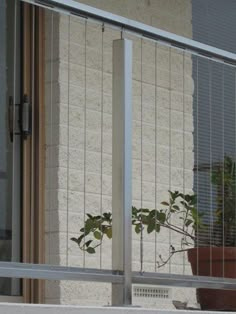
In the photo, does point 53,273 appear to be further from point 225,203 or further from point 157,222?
point 225,203

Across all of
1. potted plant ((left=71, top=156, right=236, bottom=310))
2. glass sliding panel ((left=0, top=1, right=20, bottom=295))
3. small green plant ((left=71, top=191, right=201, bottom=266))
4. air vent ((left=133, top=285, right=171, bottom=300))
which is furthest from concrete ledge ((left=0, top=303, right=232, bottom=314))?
glass sliding panel ((left=0, top=1, right=20, bottom=295))

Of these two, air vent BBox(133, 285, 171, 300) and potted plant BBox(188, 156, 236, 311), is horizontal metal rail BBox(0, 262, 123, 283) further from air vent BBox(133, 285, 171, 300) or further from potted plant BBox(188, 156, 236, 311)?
potted plant BBox(188, 156, 236, 311)

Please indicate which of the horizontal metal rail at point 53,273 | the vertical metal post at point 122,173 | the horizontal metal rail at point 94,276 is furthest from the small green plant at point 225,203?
the horizontal metal rail at point 53,273

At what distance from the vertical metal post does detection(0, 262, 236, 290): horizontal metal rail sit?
7 centimetres

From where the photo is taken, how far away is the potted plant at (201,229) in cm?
616

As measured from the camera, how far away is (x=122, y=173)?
4.91 metres

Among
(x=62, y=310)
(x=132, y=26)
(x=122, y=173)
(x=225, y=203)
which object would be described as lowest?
(x=62, y=310)

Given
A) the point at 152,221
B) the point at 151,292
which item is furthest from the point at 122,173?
the point at 151,292

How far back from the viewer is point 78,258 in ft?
21.9

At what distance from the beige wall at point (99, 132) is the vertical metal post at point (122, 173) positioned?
119 centimetres

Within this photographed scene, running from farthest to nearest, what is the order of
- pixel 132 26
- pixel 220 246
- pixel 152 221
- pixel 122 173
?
pixel 220 246
pixel 152 221
pixel 132 26
pixel 122 173

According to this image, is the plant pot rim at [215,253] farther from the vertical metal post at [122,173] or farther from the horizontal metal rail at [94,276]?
the vertical metal post at [122,173]

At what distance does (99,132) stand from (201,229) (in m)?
0.86

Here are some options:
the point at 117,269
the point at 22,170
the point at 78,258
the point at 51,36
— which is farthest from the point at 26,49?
the point at 117,269
